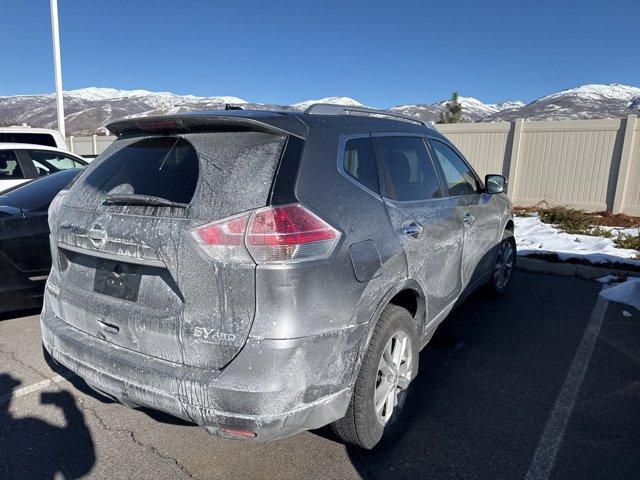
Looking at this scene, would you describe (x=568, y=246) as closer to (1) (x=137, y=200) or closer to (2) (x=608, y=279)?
(2) (x=608, y=279)

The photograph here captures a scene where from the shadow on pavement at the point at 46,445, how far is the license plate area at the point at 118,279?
972 mm

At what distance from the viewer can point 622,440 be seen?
2.71m

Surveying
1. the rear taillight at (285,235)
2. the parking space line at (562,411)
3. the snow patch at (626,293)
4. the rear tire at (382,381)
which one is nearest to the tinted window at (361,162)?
the rear taillight at (285,235)

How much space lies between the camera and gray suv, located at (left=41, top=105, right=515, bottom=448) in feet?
6.34

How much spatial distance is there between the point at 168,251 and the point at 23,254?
2661 millimetres

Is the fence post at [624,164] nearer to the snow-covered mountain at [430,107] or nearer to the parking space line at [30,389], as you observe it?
the parking space line at [30,389]

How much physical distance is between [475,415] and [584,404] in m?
0.78

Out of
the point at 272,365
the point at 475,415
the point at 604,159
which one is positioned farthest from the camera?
the point at 604,159

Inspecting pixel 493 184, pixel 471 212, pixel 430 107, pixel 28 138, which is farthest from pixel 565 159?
pixel 430 107

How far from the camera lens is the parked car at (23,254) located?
3869 millimetres

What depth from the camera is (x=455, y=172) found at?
4027mm

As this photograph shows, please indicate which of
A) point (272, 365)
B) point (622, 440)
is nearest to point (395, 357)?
point (272, 365)

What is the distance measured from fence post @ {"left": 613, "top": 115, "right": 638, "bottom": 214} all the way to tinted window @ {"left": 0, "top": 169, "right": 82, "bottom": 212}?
11909 millimetres

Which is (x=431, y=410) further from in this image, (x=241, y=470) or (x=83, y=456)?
(x=83, y=456)
